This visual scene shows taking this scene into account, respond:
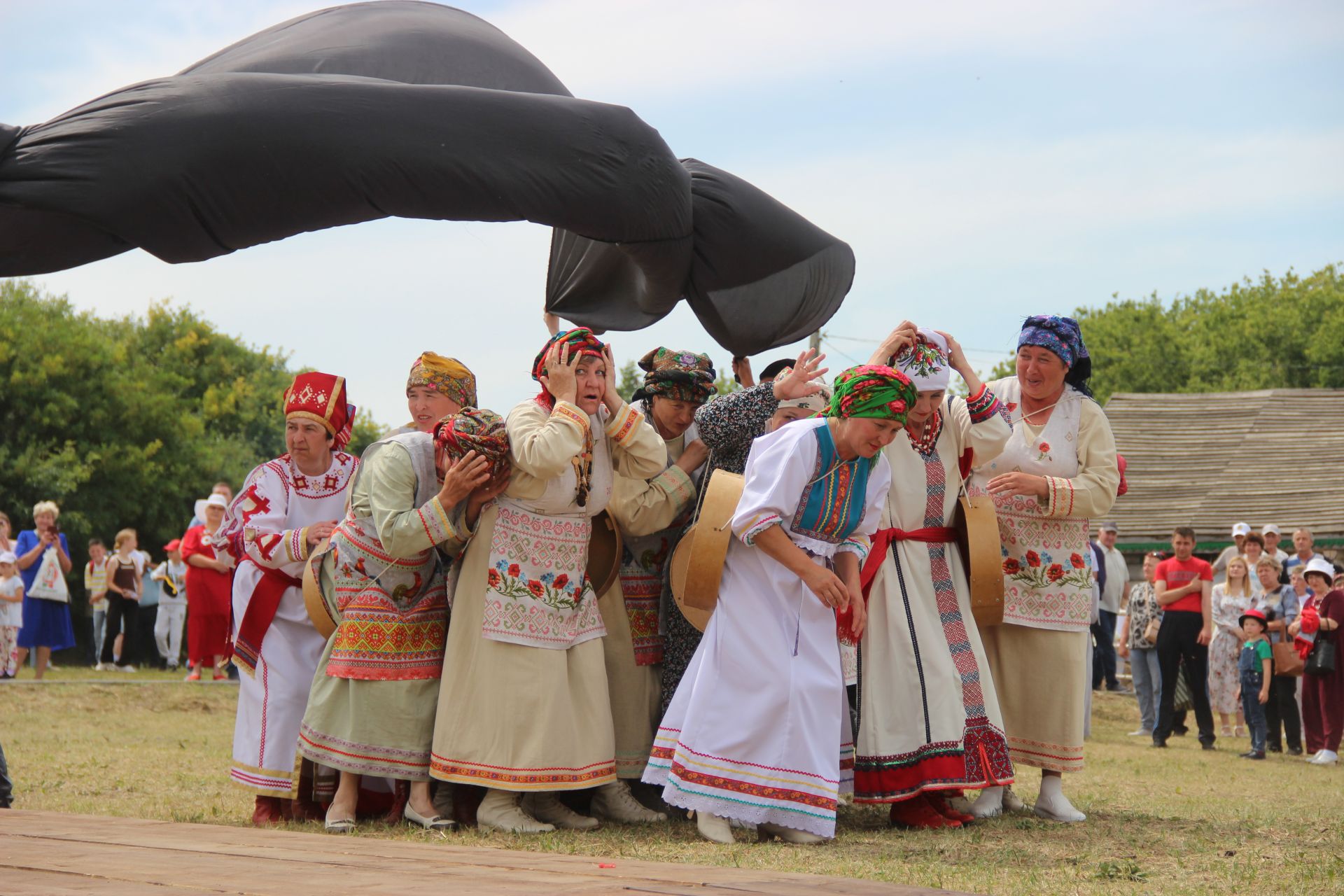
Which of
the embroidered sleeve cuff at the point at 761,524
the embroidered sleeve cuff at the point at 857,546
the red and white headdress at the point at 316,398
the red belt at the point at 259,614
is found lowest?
the red belt at the point at 259,614

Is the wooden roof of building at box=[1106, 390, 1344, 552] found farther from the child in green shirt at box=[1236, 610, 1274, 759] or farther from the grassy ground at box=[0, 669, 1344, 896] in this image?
the grassy ground at box=[0, 669, 1344, 896]

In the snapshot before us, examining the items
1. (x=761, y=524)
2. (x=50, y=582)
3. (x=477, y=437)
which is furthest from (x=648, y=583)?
(x=50, y=582)

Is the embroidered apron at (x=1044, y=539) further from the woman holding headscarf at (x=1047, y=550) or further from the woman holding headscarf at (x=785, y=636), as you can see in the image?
the woman holding headscarf at (x=785, y=636)

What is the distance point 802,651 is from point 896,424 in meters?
0.88

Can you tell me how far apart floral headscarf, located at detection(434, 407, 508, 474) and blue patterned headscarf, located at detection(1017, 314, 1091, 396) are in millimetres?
2226

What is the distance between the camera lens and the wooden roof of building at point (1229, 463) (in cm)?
2500

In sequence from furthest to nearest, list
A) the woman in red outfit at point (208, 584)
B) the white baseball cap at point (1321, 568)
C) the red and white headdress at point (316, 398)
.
→ the woman in red outfit at point (208, 584) → the white baseball cap at point (1321, 568) → the red and white headdress at point (316, 398)

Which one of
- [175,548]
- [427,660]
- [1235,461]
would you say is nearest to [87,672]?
[175,548]

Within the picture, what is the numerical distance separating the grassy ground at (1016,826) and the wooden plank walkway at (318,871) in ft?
2.86

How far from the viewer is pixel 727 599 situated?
17.2 ft

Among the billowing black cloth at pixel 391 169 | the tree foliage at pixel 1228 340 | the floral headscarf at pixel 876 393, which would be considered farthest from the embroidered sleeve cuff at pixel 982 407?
the tree foliage at pixel 1228 340

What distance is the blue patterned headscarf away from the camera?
5.92 metres

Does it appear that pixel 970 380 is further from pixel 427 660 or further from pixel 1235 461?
pixel 1235 461

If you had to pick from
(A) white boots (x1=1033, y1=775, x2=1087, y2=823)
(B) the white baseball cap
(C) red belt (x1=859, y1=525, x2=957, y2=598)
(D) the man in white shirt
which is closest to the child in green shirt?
(B) the white baseball cap
